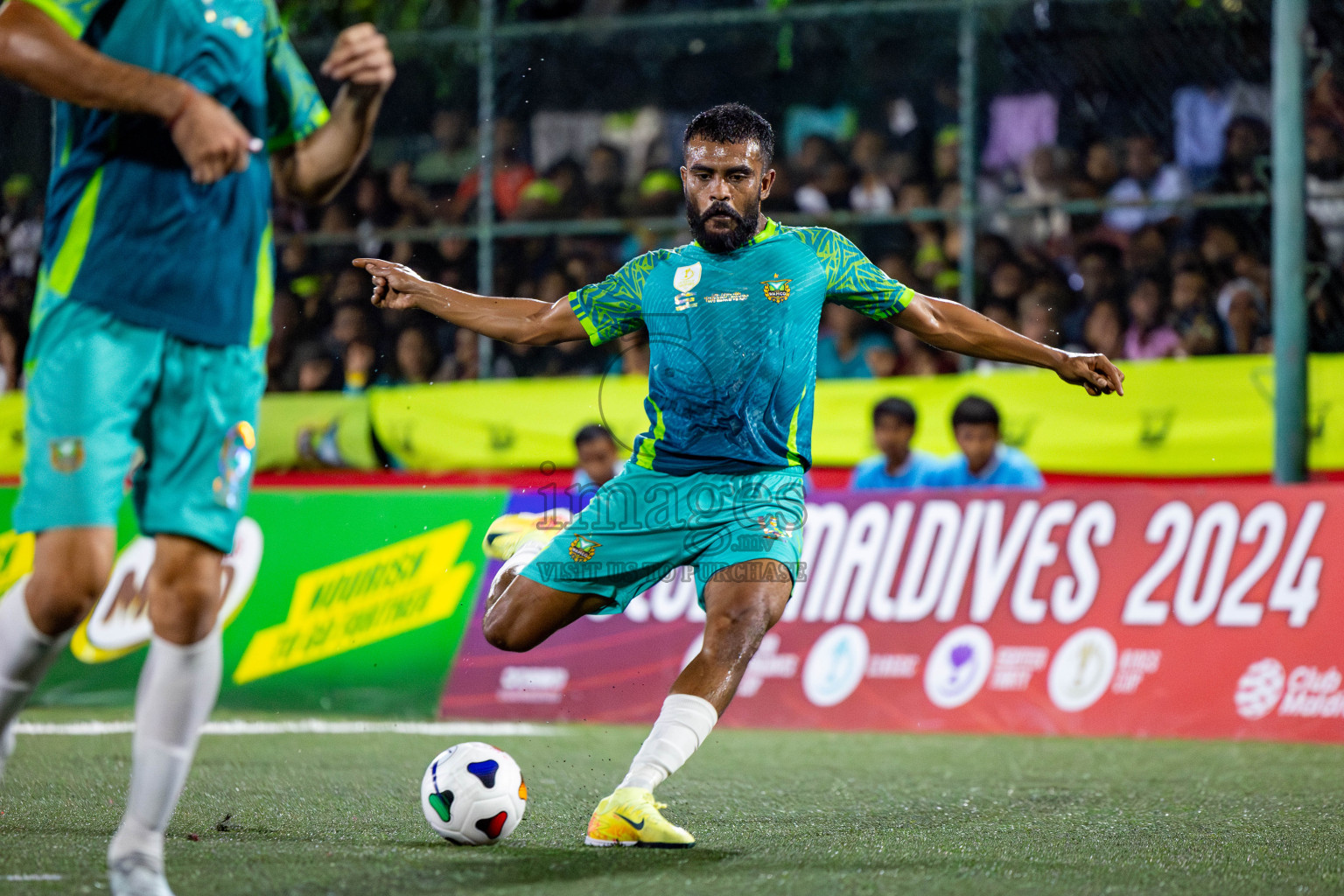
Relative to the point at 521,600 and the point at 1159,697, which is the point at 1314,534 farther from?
the point at 521,600

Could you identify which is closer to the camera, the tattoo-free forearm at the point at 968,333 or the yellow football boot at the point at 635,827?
the yellow football boot at the point at 635,827

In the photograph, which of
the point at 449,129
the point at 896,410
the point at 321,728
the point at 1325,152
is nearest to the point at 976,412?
the point at 896,410

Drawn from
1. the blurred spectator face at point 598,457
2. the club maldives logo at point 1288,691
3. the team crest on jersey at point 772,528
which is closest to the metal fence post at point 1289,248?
the club maldives logo at point 1288,691

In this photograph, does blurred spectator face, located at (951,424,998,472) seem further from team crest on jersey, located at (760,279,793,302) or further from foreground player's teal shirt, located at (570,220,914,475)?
team crest on jersey, located at (760,279,793,302)

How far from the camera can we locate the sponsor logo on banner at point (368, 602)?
380 inches

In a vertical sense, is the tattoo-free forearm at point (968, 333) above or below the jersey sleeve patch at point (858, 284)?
below

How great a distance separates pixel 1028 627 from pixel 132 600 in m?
5.08

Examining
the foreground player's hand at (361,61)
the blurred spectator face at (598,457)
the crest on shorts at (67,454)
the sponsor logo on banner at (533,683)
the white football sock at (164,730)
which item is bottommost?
the sponsor logo on banner at (533,683)

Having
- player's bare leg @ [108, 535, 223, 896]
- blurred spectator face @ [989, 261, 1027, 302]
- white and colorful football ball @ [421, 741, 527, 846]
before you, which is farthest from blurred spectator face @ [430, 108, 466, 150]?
player's bare leg @ [108, 535, 223, 896]

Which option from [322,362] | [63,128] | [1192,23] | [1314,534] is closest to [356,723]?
[322,362]

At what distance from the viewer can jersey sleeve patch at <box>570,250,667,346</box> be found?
5.28 meters

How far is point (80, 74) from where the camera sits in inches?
138

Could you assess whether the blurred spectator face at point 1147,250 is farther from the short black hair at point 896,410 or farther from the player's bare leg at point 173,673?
the player's bare leg at point 173,673

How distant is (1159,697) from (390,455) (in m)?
5.07
